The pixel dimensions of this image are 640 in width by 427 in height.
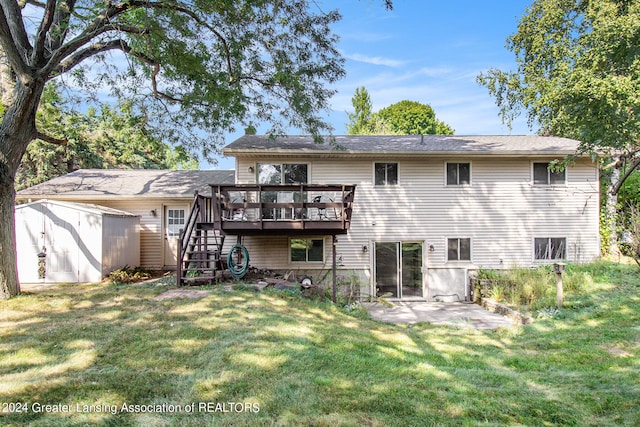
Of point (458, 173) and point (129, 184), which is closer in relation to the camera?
point (458, 173)

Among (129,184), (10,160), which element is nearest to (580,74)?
(10,160)

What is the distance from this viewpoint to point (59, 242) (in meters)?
10.2

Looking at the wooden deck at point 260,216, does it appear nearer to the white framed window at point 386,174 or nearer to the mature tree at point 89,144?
the white framed window at point 386,174

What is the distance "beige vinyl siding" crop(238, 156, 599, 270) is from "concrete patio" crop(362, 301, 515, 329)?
151cm

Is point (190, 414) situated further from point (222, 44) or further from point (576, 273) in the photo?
point (576, 273)

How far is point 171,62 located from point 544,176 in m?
11.7

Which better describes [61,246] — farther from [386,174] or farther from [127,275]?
[386,174]

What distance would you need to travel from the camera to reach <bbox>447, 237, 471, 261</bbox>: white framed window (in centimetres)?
1127

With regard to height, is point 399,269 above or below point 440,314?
above

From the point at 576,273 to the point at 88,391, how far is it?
434 inches

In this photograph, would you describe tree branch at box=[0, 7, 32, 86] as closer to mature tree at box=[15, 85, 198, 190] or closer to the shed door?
mature tree at box=[15, 85, 198, 190]

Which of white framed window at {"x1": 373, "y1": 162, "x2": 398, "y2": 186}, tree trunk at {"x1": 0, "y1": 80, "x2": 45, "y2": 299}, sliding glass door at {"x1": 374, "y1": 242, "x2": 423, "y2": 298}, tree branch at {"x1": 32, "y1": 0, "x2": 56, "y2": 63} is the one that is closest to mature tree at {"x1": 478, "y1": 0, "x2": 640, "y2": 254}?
white framed window at {"x1": 373, "y1": 162, "x2": 398, "y2": 186}

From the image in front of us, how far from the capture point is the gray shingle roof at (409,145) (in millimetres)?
10578

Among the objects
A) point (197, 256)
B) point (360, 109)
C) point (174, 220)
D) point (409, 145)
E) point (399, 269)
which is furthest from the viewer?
point (360, 109)
